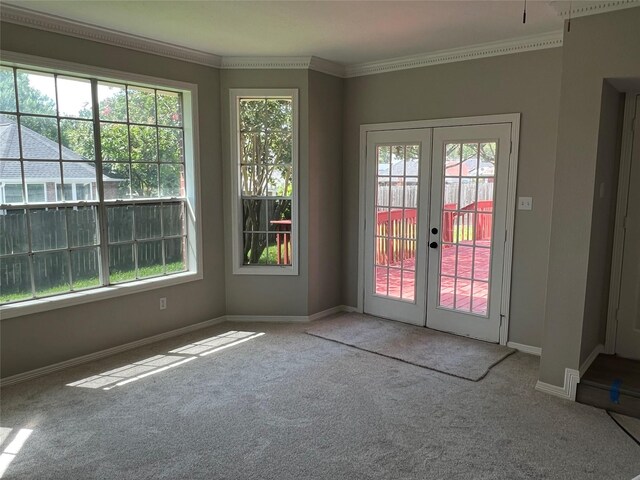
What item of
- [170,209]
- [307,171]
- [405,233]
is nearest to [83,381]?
[170,209]

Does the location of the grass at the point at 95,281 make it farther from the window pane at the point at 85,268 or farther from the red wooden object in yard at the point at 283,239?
the red wooden object in yard at the point at 283,239

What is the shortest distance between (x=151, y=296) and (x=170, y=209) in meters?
0.84

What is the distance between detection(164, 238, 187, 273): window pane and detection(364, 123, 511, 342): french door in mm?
1942

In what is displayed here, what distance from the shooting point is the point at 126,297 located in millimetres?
4117

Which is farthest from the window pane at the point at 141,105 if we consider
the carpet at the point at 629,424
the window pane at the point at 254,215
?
the carpet at the point at 629,424

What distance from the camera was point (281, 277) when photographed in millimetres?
4883

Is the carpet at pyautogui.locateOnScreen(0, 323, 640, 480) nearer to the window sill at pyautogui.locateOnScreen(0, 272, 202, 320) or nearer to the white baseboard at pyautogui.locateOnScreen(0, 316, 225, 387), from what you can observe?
the white baseboard at pyautogui.locateOnScreen(0, 316, 225, 387)

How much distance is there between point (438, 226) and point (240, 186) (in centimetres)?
204

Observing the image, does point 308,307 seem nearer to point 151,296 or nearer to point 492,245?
point 151,296

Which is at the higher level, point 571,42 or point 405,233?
point 571,42

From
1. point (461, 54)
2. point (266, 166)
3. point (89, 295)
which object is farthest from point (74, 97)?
point (461, 54)

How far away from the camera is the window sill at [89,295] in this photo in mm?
3424

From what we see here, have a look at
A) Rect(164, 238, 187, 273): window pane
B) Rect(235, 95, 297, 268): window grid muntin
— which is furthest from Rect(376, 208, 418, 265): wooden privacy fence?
Rect(164, 238, 187, 273): window pane

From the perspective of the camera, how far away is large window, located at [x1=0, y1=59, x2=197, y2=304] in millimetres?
3459
